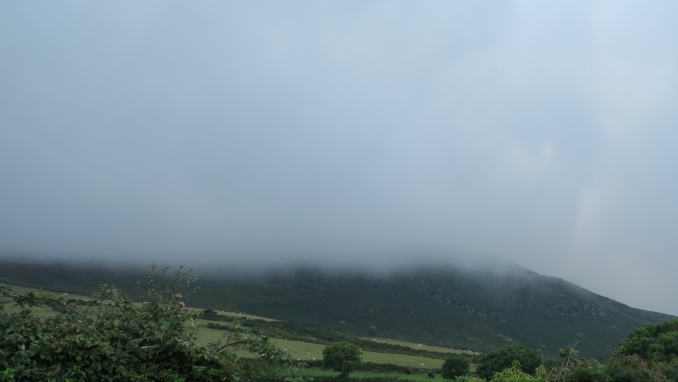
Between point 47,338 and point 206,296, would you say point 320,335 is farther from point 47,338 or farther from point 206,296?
point 47,338

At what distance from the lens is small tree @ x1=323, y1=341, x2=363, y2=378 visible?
132 ft

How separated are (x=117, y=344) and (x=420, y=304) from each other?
156520 millimetres

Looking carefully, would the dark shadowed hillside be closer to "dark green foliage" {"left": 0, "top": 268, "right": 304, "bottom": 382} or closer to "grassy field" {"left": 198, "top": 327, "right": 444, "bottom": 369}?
"grassy field" {"left": 198, "top": 327, "right": 444, "bottom": 369}

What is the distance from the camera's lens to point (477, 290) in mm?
178625

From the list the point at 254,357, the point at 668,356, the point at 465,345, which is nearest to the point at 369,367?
the point at 668,356

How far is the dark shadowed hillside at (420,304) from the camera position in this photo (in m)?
120

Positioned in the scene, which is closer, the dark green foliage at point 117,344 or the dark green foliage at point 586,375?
the dark green foliage at point 117,344

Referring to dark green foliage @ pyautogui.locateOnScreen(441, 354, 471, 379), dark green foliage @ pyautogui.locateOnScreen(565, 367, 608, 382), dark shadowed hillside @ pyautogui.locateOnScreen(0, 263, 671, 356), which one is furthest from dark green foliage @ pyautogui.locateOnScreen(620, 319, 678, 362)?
dark shadowed hillside @ pyautogui.locateOnScreen(0, 263, 671, 356)

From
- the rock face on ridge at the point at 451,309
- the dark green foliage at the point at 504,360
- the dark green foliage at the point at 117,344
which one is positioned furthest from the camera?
the rock face on ridge at the point at 451,309

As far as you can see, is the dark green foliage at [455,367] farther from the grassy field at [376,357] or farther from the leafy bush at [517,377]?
the leafy bush at [517,377]

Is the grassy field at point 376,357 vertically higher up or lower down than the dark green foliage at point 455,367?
lower down

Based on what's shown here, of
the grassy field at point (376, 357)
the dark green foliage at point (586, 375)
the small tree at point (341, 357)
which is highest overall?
the dark green foliage at point (586, 375)

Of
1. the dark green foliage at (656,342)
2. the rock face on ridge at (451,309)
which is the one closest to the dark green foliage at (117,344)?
the dark green foliage at (656,342)

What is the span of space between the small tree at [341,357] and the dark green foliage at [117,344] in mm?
36196
